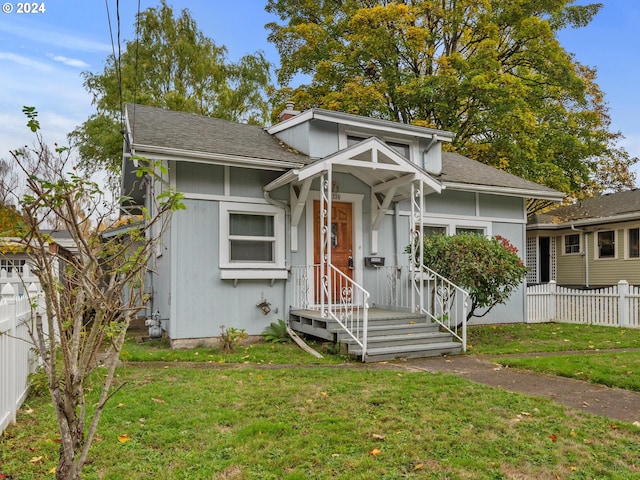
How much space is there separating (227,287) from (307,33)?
15.3 metres

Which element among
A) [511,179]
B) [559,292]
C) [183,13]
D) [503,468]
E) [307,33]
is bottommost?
[503,468]

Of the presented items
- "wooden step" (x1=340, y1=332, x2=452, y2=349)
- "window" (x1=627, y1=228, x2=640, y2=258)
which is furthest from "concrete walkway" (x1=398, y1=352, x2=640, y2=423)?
"window" (x1=627, y1=228, x2=640, y2=258)

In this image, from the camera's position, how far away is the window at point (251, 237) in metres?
9.20

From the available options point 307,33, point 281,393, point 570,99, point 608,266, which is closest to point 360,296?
point 281,393

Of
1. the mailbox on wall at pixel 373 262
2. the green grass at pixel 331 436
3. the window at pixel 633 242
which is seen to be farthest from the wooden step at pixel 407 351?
the window at pixel 633 242

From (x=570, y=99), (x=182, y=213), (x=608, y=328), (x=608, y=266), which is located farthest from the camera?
(x=570, y=99)

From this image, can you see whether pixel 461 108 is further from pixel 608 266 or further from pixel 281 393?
pixel 281 393

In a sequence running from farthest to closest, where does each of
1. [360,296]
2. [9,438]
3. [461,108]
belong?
[461,108], [360,296], [9,438]

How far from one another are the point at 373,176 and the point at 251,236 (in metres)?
2.92

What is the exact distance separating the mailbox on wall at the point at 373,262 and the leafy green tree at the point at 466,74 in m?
10.3

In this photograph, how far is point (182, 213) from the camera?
8844 millimetres

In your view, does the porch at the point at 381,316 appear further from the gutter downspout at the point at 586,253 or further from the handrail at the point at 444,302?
the gutter downspout at the point at 586,253

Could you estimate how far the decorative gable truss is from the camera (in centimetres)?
877

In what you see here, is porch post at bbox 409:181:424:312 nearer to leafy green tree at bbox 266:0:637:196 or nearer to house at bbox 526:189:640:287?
house at bbox 526:189:640:287
